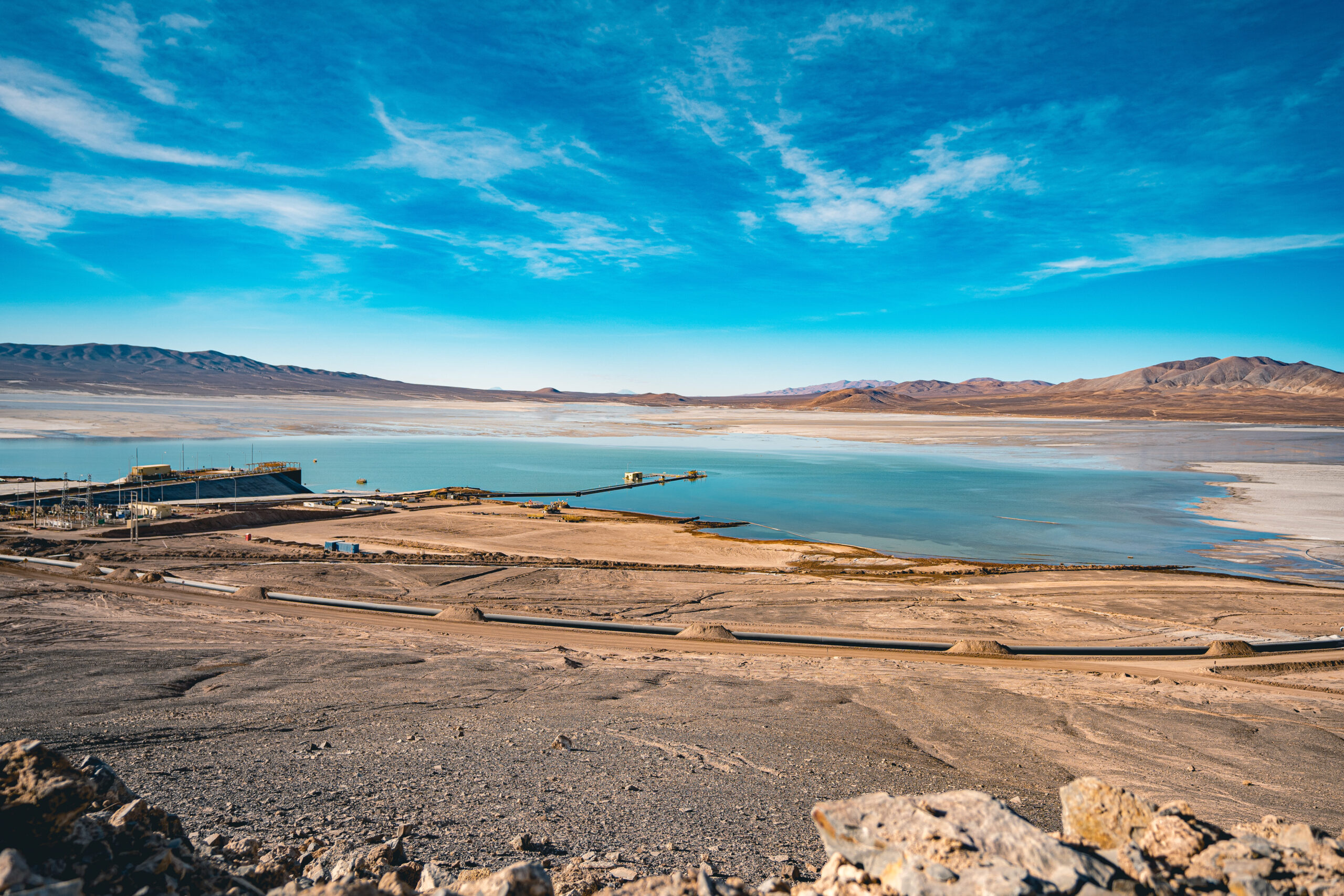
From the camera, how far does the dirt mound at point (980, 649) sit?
14.8m

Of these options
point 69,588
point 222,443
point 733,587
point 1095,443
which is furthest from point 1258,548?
point 222,443

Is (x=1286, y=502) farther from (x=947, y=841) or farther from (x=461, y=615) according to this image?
(x=947, y=841)

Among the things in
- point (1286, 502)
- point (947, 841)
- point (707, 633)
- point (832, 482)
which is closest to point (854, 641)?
point (707, 633)

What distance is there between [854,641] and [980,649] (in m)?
2.79

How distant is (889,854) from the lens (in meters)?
3.93

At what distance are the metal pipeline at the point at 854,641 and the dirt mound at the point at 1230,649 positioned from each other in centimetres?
18

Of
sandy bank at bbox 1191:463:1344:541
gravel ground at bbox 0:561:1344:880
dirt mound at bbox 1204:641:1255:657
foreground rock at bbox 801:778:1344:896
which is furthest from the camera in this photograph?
sandy bank at bbox 1191:463:1344:541

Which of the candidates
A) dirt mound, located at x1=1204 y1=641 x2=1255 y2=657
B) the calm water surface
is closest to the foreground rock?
dirt mound, located at x1=1204 y1=641 x2=1255 y2=657

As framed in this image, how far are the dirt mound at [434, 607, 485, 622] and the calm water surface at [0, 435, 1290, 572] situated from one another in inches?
784

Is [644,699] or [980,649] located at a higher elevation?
[644,699]

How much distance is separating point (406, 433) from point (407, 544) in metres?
84.5

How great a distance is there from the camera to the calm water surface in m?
32.8

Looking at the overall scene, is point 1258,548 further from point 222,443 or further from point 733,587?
point 222,443

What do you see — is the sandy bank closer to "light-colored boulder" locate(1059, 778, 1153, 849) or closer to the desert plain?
the desert plain
